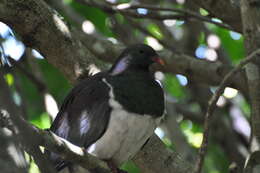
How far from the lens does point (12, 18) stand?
12.7ft

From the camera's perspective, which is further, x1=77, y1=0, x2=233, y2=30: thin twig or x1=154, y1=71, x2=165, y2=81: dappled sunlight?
x1=154, y1=71, x2=165, y2=81: dappled sunlight

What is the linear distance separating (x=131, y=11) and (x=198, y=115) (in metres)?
1.78

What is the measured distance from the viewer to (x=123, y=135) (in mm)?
3801

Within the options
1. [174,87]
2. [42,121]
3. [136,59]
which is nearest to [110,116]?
[136,59]

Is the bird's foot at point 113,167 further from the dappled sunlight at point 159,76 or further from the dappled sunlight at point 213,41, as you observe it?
the dappled sunlight at point 159,76

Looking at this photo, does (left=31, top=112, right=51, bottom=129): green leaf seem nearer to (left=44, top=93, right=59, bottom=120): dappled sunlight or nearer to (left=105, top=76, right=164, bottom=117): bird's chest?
(left=44, top=93, right=59, bottom=120): dappled sunlight

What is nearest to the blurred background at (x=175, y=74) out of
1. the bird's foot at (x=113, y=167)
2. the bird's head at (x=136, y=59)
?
the bird's head at (x=136, y=59)

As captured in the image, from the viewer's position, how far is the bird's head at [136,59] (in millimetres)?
4270

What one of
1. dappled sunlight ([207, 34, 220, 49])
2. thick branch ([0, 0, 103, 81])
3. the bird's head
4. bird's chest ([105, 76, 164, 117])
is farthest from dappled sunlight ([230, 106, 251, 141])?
thick branch ([0, 0, 103, 81])

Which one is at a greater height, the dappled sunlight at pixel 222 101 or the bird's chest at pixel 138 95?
the bird's chest at pixel 138 95

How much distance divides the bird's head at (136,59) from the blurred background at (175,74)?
544 millimetres

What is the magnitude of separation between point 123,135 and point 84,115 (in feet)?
0.98

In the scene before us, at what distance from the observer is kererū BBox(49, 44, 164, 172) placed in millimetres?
3805

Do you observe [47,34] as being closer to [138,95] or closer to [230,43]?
[138,95]
